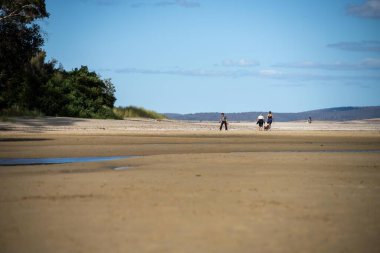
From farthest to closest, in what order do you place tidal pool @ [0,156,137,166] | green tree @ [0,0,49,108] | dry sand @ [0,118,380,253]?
1. green tree @ [0,0,49,108]
2. tidal pool @ [0,156,137,166]
3. dry sand @ [0,118,380,253]

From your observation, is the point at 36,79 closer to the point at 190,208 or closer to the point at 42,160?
the point at 42,160

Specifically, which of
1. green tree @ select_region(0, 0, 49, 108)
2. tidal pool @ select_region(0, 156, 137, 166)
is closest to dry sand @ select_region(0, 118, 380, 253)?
tidal pool @ select_region(0, 156, 137, 166)

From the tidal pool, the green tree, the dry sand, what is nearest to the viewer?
the dry sand

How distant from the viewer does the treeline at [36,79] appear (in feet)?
113

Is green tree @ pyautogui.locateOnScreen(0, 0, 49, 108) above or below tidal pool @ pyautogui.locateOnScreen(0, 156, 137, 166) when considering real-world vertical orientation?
above

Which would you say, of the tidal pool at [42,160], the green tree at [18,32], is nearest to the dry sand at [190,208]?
the tidal pool at [42,160]

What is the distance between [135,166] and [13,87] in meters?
32.0

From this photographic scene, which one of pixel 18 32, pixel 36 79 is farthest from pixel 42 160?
pixel 36 79

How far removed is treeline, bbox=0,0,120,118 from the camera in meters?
34.5

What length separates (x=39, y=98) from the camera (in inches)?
1770

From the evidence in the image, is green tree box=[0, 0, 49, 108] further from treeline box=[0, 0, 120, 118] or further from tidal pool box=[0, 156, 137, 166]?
tidal pool box=[0, 156, 137, 166]

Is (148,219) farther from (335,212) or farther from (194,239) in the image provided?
(335,212)


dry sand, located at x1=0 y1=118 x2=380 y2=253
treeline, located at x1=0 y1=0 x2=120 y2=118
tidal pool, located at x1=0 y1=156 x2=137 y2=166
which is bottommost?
tidal pool, located at x1=0 y1=156 x2=137 y2=166

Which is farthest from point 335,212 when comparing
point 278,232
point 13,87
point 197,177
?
point 13,87
